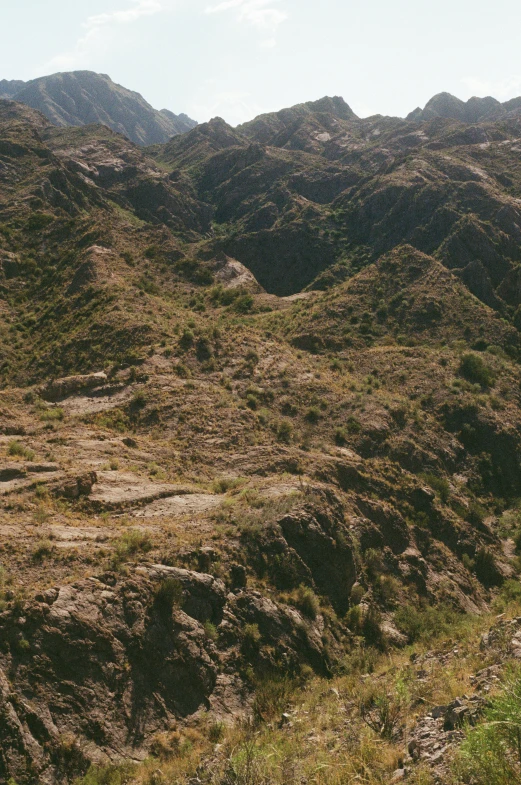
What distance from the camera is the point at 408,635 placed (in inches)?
713

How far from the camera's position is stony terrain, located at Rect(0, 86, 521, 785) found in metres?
10.4

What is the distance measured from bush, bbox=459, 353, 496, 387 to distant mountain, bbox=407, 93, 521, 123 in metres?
142

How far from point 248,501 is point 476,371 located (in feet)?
90.6

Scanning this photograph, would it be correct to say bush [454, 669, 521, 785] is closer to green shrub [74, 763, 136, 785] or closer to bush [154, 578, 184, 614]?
green shrub [74, 763, 136, 785]

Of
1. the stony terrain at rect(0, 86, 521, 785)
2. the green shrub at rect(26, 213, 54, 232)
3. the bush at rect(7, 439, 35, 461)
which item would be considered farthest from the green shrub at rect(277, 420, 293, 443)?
the green shrub at rect(26, 213, 54, 232)

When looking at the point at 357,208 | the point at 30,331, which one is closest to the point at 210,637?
the point at 30,331

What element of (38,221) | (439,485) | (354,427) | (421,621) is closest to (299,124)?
(38,221)

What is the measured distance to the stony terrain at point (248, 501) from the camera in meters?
10.4

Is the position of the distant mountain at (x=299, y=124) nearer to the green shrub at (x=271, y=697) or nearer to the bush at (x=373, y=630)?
the bush at (x=373, y=630)

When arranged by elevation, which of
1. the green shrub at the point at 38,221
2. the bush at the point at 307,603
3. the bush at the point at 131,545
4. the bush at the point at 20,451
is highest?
the green shrub at the point at 38,221

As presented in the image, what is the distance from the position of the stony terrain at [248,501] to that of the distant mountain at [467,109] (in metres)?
108

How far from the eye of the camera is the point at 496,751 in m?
6.52

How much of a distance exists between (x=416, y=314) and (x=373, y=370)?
37.8 ft

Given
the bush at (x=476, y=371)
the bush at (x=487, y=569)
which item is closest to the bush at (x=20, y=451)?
the bush at (x=487, y=569)
